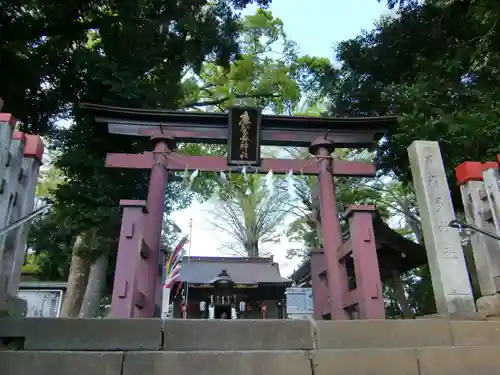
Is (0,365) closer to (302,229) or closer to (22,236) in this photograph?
(22,236)

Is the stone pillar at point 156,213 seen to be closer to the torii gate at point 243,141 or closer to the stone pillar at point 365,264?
the torii gate at point 243,141

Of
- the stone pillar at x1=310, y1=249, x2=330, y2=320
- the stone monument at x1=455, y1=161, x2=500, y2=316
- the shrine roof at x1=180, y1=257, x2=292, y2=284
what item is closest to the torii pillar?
the stone pillar at x1=310, y1=249, x2=330, y2=320

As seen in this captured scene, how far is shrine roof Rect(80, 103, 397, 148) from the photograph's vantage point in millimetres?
7309

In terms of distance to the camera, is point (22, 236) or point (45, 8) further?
point (45, 8)

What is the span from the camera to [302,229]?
24.8 meters

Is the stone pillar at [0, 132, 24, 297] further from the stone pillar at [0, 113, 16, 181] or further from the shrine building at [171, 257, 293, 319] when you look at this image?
the shrine building at [171, 257, 293, 319]

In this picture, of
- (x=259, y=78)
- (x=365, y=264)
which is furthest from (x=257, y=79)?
(x=365, y=264)

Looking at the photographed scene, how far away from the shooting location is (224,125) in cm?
A: 766

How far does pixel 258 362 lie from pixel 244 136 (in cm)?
511

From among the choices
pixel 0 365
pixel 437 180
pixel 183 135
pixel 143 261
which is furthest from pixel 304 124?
pixel 0 365

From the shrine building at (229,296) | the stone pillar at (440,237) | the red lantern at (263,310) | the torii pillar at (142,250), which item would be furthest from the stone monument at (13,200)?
the red lantern at (263,310)

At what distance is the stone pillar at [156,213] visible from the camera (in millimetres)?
5750

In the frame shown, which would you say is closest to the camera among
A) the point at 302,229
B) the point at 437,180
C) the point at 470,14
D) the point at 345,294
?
the point at 437,180

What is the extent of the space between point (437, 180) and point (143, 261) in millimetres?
4250
